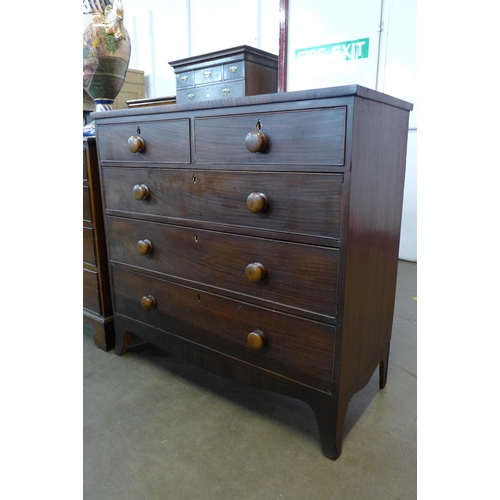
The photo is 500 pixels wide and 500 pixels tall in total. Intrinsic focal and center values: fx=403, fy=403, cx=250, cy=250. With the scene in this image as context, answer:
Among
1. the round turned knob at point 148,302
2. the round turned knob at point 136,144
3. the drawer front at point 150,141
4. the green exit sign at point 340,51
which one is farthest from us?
the green exit sign at point 340,51

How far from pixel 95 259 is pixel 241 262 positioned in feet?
2.60

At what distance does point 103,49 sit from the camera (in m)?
1.64

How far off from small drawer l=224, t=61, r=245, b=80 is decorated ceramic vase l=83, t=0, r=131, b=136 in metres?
0.43

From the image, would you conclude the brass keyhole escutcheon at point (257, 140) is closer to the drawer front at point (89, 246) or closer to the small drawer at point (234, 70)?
the small drawer at point (234, 70)

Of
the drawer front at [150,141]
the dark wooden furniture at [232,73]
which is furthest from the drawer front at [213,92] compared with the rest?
the drawer front at [150,141]

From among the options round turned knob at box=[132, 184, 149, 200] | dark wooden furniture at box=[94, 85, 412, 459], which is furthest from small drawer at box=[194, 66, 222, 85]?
round turned knob at box=[132, 184, 149, 200]

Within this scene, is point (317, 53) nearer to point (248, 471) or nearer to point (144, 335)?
point (144, 335)

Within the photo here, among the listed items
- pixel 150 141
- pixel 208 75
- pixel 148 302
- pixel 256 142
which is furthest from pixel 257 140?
pixel 208 75

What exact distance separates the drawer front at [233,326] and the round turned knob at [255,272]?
0.34 ft

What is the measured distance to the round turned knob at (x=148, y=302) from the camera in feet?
4.81

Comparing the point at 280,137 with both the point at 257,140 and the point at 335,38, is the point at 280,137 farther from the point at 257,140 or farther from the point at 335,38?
the point at 335,38
